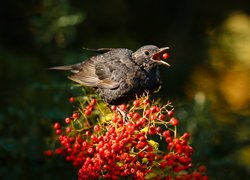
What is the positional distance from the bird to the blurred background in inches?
26.7

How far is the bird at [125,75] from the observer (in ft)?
18.8

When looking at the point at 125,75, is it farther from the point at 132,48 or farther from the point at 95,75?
the point at 132,48

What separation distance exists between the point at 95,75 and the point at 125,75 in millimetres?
360

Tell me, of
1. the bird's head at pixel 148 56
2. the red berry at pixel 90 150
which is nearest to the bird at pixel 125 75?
the bird's head at pixel 148 56

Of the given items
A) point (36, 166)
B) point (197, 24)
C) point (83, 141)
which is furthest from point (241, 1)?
point (83, 141)

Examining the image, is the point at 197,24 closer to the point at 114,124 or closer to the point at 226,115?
the point at 226,115

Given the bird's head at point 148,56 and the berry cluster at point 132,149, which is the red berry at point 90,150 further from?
Answer: the bird's head at point 148,56

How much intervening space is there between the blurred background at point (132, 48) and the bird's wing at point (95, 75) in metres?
0.47

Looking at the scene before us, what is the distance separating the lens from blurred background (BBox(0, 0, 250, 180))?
24.1 ft

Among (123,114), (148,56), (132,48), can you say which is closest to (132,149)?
(123,114)

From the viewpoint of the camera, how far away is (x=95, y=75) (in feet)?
20.1

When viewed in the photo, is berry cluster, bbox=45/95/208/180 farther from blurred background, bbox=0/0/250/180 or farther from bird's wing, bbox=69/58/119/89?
blurred background, bbox=0/0/250/180

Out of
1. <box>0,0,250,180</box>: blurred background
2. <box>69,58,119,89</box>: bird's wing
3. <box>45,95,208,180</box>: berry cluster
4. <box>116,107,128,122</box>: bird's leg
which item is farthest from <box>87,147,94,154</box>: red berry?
<box>0,0,250,180</box>: blurred background

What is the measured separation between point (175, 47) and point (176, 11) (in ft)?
2.41
